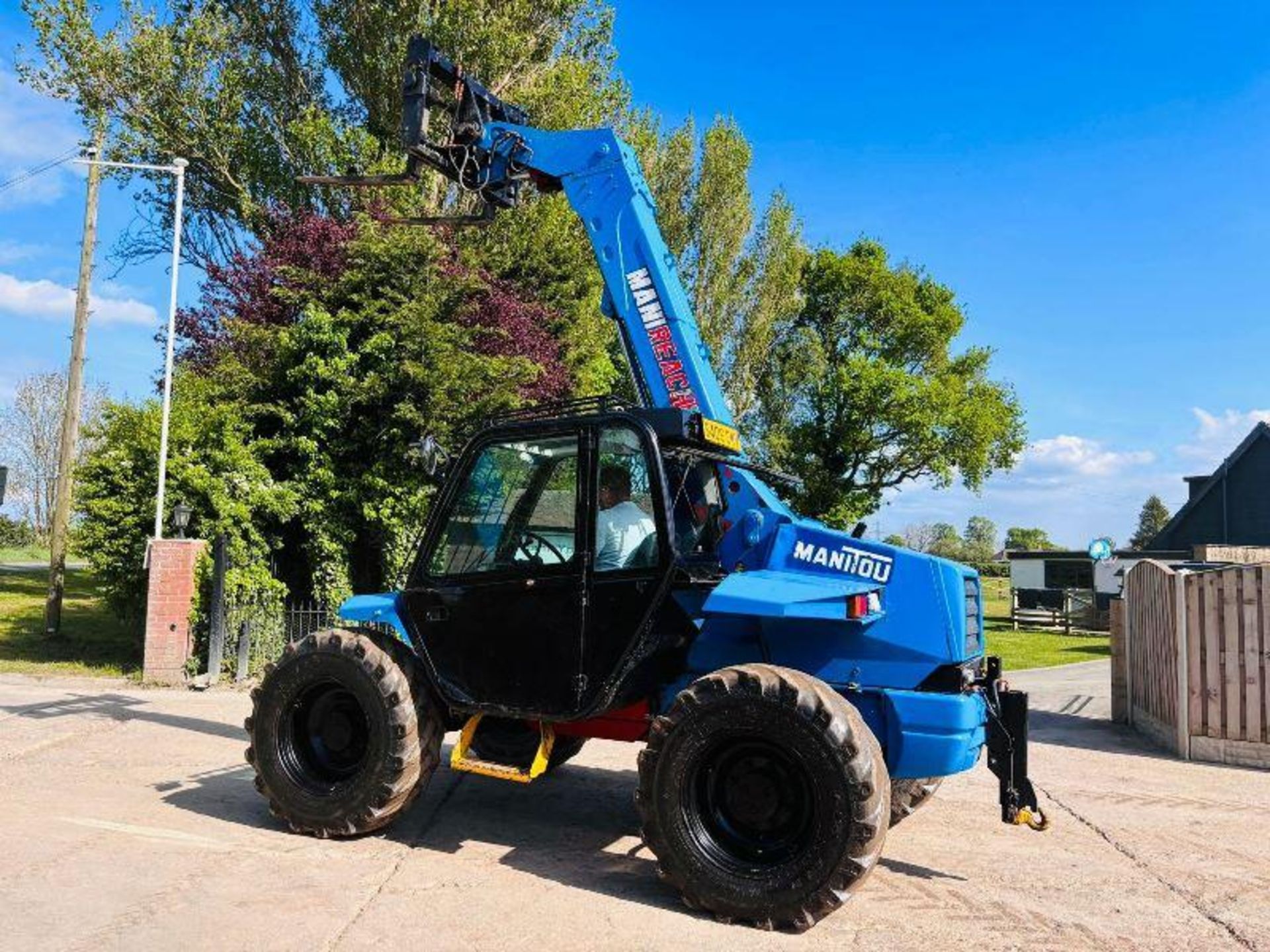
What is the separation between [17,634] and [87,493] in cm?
492

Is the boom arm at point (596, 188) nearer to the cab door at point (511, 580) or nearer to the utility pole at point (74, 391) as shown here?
the cab door at point (511, 580)

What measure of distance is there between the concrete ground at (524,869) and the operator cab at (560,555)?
958mm

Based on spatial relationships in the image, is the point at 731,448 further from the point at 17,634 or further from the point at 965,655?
the point at 17,634

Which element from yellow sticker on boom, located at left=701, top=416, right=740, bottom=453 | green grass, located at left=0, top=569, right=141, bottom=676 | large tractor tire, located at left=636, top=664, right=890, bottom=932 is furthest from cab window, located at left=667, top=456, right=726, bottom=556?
green grass, located at left=0, top=569, right=141, bottom=676

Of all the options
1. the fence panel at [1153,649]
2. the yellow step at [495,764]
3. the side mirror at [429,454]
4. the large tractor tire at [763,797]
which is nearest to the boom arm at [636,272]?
the side mirror at [429,454]

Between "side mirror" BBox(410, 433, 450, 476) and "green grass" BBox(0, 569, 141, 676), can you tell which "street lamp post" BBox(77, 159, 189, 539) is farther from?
"side mirror" BBox(410, 433, 450, 476)

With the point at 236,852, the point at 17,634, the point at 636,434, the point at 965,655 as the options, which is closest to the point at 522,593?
the point at 636,434

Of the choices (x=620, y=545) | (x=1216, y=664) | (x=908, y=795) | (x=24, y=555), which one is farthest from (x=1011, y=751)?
(x=24, y=555)

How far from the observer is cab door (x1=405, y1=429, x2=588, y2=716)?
5.07 m

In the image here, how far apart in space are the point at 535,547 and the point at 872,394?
28979 mm

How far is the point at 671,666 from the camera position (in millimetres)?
5309

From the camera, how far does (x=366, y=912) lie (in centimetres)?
424

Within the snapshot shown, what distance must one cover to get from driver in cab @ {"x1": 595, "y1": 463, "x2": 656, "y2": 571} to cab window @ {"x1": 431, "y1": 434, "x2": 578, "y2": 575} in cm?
15

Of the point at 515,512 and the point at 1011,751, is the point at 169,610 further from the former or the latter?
the point at 1011,751
